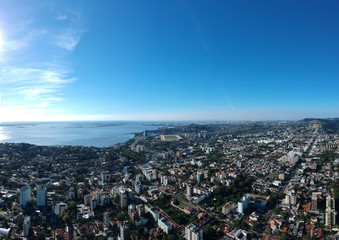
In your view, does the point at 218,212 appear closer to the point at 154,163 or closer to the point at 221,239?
the point at 221,239

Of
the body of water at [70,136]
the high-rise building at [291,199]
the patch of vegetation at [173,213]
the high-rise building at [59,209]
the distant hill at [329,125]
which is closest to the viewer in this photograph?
the patch of vegetation at [173,213]

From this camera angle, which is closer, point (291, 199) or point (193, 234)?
point (193, 234)

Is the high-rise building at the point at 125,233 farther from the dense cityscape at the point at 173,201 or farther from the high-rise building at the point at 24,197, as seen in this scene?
the high-rise building at the point at 24,197

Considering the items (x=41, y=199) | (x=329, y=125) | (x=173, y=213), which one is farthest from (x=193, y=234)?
(x=329, y=125)

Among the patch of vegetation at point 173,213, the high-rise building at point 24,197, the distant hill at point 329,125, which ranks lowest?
the patch of vegetation at point 173,213

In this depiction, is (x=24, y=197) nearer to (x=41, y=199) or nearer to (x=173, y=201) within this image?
(x=41, y=199)

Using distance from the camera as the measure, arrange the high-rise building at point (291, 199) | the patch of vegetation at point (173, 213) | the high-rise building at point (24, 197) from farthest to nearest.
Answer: the high-rise building at point (24, 197), the high-rise building at point (291, 199), the patch of vegetation at point (173, 213)

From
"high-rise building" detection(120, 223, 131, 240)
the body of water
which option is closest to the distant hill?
the body of water

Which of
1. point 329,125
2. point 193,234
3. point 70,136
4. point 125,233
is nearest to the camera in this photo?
point 193,234

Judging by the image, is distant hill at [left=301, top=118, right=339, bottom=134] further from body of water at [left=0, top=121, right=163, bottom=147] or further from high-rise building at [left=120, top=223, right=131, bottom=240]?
high-rise building at [left=120, top=223, right=131, bottom=240]

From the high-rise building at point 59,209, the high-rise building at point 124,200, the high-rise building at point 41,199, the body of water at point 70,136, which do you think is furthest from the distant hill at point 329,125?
the high-rise building at point 41,199

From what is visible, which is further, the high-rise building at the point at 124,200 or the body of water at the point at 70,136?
the body of water at the point at 70,136
